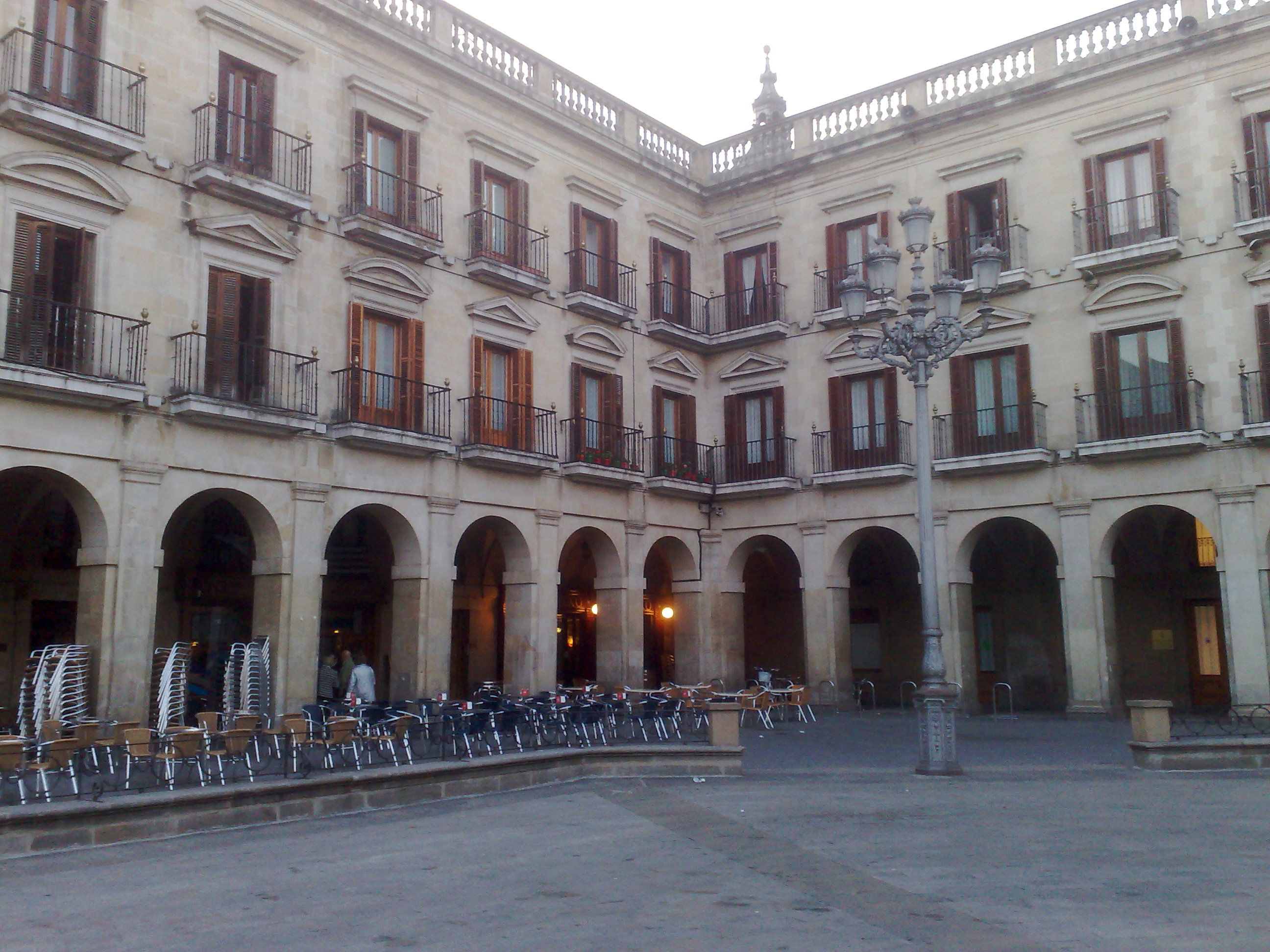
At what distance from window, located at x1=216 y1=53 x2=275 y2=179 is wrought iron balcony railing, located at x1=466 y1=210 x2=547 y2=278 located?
4.27 m

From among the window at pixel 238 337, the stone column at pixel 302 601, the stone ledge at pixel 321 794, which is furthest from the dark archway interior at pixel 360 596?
the stone ledge at pixel 321 794

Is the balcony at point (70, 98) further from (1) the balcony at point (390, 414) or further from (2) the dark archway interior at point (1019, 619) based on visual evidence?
(2) the dark archway interior at point (1019, 619)

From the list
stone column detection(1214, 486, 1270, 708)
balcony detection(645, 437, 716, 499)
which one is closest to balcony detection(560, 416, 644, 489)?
balcony detection(645, 437, 716, 499)

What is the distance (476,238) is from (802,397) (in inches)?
323

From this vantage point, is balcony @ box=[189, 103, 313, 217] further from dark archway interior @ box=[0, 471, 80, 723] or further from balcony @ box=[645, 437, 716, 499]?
balcony @ box=[645, 437, 716, 499]

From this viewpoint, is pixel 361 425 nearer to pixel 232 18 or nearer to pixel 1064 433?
pixel 232 18

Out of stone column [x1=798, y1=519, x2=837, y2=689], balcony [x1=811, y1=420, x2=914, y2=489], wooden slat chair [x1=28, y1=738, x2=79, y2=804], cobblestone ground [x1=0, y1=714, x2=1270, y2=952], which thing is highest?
balcony [x1=811, y1=420, x2=914, y2=489]

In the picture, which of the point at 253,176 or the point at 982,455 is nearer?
the point at 253,176

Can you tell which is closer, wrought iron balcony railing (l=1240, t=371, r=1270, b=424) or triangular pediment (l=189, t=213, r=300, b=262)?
triangular pediment (l=189, t=213, r=300, b=262)

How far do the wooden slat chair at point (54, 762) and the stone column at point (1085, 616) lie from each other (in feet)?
55.9

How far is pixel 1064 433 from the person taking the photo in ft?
70.9

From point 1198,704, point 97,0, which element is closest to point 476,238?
point 97,0

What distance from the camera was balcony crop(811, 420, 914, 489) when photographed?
23.2 metres


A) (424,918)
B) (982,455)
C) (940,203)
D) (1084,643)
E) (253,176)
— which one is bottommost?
(424,918)
